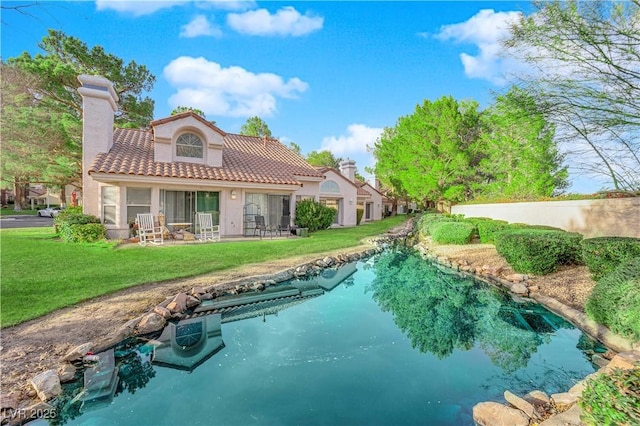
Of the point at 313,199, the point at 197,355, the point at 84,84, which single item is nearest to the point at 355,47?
the point at 313,199

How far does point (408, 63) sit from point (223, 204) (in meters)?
11.5

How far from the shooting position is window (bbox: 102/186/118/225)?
504 inches

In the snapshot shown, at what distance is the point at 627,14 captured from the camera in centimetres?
554

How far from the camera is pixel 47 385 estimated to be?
352 centimetres

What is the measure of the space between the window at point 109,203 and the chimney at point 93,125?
1.61 ft

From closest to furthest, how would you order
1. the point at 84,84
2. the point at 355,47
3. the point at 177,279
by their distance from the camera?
the point at 177,279 < the point at 84,84 < the point at 355,47

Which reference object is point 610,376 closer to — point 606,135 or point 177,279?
point 606,135

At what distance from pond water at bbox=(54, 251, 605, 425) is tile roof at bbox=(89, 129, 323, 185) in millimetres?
9033

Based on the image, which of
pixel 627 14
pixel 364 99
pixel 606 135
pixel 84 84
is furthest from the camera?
pixel 364 99

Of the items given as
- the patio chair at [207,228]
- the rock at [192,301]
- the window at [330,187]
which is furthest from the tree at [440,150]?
the rock at [192,301]

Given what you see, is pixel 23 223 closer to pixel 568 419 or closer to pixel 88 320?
pixel 88 320

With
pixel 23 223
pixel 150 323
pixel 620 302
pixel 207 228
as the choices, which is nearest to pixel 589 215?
pixel 620 302

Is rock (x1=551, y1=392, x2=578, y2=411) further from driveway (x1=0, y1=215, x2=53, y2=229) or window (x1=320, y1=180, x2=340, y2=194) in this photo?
driveway (x1=0, y1=215, x2=53, y2=229)

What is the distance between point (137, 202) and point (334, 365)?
12.2 m
